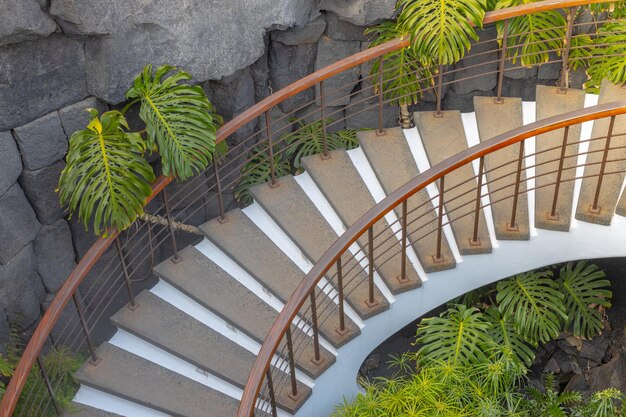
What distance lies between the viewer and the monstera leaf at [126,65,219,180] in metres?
5.14

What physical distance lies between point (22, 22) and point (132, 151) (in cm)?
111

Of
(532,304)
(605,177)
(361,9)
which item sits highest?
(361,9)

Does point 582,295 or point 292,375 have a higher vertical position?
point 582,295

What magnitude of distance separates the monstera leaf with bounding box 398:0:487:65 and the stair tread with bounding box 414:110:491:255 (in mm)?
543

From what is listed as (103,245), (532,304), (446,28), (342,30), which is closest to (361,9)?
(342,30)

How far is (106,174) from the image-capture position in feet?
16.3

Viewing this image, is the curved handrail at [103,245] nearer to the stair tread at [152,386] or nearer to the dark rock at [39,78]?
the stair tread at [152,386]

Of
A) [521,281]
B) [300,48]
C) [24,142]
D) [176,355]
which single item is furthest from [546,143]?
[24,142]

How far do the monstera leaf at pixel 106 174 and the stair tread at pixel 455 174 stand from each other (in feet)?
6.90

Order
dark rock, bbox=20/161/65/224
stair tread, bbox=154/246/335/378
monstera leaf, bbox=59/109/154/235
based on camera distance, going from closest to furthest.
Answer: monstera leaf, bbox=59/109/154/235 < stair tread, bbox=154/246/335/378 < dark rock, bbox=20/161/65/224

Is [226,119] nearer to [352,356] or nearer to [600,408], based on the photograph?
[352,356]

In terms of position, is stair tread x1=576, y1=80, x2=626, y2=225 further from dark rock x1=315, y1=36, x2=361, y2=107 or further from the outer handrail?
dark rock x1=315, y1=36, x2=361, y2=107

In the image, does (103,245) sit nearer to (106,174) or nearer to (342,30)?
(106,174)

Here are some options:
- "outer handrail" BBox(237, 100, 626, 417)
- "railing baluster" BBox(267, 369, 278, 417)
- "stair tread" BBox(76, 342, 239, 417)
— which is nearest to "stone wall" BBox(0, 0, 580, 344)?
"stair tread" BBox(76, 342, 239, 417)
